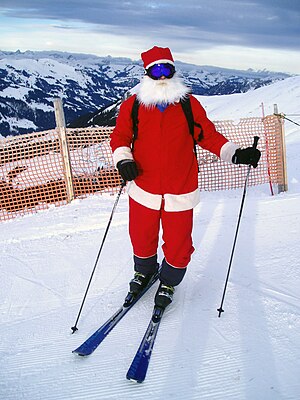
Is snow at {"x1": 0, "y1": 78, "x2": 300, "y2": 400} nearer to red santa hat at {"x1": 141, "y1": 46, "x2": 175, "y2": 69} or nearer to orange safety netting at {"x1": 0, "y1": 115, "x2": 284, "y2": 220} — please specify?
orange safety netting at {"x1": 0, "y1": 115, "x2": 284, "y2": 220}

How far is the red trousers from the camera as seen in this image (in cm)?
329

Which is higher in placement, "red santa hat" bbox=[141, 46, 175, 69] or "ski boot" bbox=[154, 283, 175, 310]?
"red santa hat" bbox=[141, 46, 175, 69]

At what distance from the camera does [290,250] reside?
171 inches

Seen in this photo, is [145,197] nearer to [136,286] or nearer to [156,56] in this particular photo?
[136,286]

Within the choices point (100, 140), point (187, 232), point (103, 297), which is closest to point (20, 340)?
point (103, 297)

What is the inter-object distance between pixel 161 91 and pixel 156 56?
0.93 ft

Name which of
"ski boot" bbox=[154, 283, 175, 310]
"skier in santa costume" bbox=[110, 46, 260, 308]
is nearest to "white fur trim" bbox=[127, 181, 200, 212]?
"skier in santa costume" bbox=[110, 46, 260, 308]

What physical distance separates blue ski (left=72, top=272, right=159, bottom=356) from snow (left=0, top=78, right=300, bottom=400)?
0.05m

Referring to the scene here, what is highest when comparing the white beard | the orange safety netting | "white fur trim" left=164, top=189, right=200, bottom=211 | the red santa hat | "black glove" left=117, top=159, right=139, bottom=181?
the red santa hat

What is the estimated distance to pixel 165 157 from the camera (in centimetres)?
319

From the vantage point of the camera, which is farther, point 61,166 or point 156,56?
point 61,166

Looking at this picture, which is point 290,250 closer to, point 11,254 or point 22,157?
point 11,254

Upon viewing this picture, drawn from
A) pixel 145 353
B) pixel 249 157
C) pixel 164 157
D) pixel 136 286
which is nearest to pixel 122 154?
pixel 164 157

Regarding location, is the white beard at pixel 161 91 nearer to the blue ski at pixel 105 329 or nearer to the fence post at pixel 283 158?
Result: the blue ski at pixel 105 329
